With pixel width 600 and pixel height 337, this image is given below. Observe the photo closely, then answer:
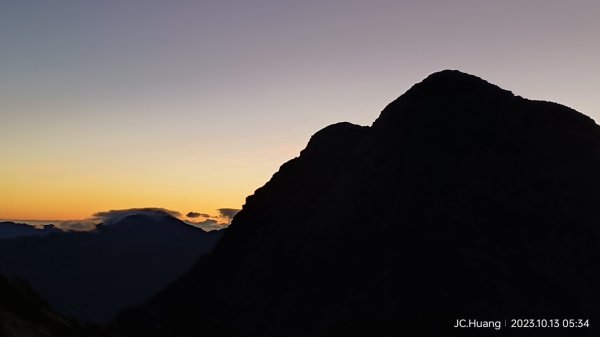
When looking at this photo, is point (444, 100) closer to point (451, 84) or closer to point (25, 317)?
point (451, 84)

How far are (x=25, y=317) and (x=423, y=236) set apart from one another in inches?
2131

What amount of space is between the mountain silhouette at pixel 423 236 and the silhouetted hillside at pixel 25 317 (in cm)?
4059

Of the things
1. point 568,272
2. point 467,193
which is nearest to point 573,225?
point 568,272

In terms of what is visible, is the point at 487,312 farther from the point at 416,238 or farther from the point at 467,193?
the point at 467,193

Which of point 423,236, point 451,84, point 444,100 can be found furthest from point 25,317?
point 451,84

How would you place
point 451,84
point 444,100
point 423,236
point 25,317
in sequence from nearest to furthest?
point 25,317 → point 423,236 → point 444,100 → point 451,84

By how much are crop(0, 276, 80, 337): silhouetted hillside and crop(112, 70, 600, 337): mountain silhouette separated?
4059 cm

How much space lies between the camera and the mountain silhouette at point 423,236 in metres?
61.9

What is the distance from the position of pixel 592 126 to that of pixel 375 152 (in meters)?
35.3

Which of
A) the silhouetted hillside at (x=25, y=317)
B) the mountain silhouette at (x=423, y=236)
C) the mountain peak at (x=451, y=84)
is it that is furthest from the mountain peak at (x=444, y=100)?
the silhouetted hillside at (x=25, y=317)

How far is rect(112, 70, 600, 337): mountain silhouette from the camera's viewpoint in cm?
6194

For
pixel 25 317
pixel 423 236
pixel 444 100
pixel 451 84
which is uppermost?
pixel 451 84

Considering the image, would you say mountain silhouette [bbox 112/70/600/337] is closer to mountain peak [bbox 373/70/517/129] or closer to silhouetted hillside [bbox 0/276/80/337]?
mountain peak [bbox 373/70/517/129]

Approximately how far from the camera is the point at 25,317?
24.2m
